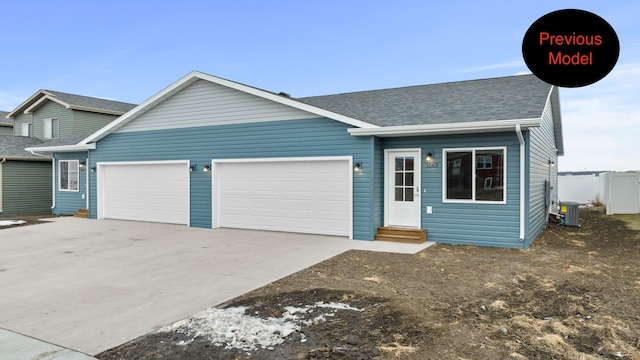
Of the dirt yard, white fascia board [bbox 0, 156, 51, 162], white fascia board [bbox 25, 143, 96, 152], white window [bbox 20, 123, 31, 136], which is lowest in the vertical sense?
the dirt yard

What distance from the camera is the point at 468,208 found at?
8.92 metres

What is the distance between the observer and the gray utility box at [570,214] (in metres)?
12.0

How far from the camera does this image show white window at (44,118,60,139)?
66.1ft

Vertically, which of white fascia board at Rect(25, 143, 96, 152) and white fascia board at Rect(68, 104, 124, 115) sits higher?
white fascia board at Rect(68, 104, 124, 115)

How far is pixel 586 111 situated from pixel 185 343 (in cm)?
1255

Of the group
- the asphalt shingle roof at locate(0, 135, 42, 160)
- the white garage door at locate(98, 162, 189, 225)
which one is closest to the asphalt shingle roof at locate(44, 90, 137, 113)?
the asphalt shingle roof at locate(0, 135, 42, 160)

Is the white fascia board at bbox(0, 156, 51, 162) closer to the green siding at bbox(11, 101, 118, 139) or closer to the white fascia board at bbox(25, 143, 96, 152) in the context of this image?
the white fascia board at bbox(25, 143, 96, 152)

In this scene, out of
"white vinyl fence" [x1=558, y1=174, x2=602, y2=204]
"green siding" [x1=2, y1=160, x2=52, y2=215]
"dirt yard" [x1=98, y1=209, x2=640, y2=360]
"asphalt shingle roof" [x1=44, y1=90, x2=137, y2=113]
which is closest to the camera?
"dirt yard" [x1=98, y1=209, x2=640, y2=360]

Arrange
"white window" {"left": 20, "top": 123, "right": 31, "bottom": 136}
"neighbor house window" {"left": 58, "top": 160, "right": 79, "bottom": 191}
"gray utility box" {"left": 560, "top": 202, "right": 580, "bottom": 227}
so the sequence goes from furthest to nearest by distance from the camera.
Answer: "white window" {"left": 20, "top": 123, "right": 31, "bottom": 136}, "neighbor house window" {"left": 58, "top": 160, "right": 79, "bottom": 191}, "gray utility box" {"left": 560, "top": 202, "right": 580, "bottom": 227}

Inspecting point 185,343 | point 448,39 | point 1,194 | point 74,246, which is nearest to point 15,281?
point 74,246

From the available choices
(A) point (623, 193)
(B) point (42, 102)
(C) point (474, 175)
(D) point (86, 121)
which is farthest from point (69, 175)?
(A) point (623, 193)

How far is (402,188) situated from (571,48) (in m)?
6.72

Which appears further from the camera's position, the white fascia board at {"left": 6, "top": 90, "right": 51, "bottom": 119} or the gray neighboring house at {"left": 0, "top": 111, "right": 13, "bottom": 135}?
the gray neighboring house at {"left": 0, "top": 111, "right": 13, "bottom": 135}

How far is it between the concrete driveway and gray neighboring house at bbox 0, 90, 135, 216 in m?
6.58
